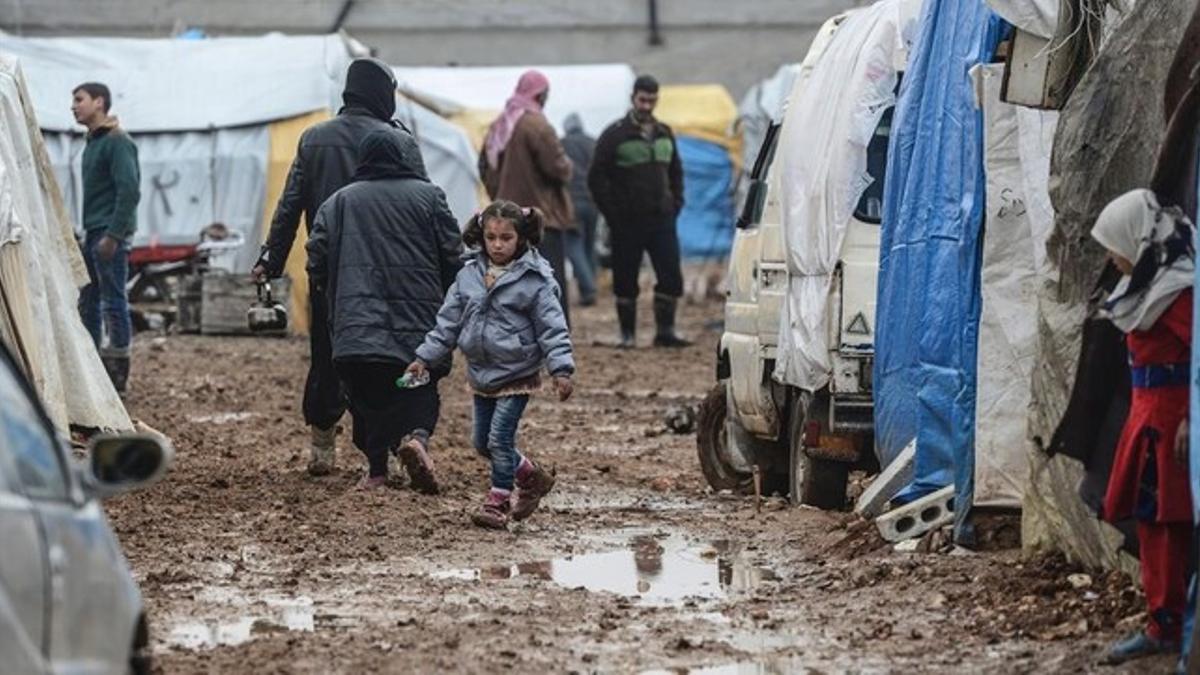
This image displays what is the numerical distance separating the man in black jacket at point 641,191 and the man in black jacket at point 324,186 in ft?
31.4

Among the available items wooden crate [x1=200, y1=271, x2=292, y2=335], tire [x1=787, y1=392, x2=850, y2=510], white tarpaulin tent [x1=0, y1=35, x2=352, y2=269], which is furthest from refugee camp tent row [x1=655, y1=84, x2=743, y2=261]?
tire [x1=787, y1=392, x2=850, y2=510]

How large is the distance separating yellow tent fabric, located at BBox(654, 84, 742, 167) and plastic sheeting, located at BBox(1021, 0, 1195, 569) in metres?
25.7

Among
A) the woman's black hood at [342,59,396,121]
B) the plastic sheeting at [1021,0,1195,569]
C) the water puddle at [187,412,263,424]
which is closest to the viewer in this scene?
the plastic sheeting at [1021,0,1195,569]

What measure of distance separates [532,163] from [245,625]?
12.8 m

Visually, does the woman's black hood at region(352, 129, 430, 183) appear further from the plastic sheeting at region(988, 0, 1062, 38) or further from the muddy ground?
the plastic sheeting at region(988, 0, 1062, 38)

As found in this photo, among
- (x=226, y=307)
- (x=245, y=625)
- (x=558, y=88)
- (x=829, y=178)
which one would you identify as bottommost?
(x=226, y=307)

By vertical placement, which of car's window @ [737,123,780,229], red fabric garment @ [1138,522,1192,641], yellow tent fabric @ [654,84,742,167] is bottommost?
yellow tent fabric @ [654,84,742,167]

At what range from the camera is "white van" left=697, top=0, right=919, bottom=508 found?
11.5 meters

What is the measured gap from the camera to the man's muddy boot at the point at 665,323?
76.6 ft

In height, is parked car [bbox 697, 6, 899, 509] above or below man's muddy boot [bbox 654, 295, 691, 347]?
above

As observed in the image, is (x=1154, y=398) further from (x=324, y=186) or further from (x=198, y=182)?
(x=198, y=182)

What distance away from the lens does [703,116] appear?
3531 centimetres

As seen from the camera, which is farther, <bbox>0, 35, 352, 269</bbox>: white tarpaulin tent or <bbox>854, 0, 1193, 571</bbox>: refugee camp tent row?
<bbox>0, 35, 352, 269</bbox>: white tarpaulin tent

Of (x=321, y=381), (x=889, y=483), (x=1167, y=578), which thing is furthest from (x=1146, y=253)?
(x=321, y=381)
